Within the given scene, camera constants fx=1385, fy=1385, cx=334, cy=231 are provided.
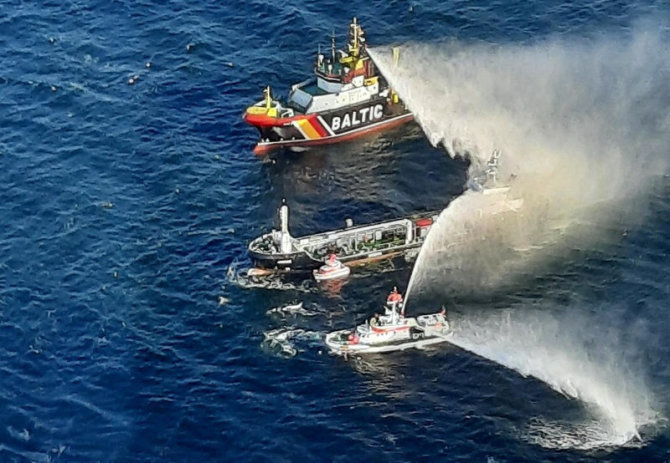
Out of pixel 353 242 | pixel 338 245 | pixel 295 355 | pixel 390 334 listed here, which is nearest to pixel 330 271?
pixel 338 245

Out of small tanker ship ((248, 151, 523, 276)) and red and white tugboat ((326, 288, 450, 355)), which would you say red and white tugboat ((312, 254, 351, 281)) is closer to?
Result: small tanker ship ((248, 151, 523, 276))

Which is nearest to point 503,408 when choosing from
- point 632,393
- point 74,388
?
point 632,393

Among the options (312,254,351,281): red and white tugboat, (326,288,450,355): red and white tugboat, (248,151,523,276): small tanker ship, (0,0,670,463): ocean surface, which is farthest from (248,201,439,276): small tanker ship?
(326,288,450,355): red and white tugboat

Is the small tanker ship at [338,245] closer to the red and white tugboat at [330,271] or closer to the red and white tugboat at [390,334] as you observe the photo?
the red and white tugboat at [330,271]

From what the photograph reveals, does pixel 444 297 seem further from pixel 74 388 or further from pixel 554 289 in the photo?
pixel 74 388

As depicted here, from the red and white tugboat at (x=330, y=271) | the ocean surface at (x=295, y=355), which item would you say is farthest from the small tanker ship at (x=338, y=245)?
the ocean surface at (x=295, y=355)

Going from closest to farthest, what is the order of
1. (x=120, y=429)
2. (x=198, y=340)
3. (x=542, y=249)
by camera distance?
(x=120, y=429) → (x=198, y=340) → (x=542, y=249)

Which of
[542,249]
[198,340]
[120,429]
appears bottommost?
[120,429]
